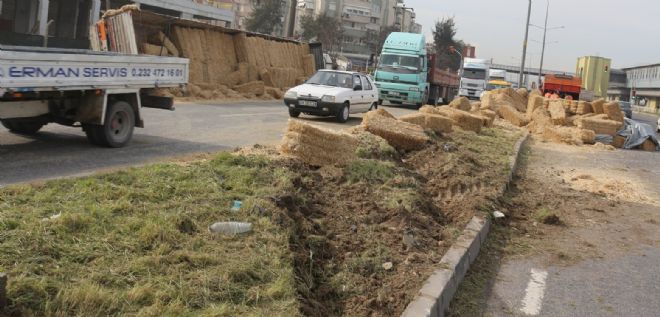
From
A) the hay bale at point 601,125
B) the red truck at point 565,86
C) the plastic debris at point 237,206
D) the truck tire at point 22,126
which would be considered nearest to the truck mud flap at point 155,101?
the truck tire at point 22,126

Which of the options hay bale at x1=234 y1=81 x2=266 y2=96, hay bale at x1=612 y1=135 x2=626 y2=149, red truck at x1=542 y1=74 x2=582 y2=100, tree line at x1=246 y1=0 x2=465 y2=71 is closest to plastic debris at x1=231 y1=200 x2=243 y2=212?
hay bale at x1=612 y1=135 x2=626 y2=149

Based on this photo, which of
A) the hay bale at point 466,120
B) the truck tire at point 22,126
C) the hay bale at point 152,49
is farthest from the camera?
the hay bale at point 152,49

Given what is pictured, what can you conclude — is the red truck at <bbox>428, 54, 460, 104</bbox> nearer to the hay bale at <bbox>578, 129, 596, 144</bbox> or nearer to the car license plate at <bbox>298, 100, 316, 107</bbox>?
the hay bale at <bbox>578, 129, 596, 144</bbox>

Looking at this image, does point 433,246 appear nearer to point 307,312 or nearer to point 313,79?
point 307,312

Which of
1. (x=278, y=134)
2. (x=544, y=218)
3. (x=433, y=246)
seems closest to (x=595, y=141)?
(x=278, y=134)

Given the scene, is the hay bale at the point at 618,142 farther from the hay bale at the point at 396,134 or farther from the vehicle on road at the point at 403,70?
the hay bale at the point at 396,134

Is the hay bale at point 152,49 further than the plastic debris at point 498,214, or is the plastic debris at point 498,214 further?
the hay bale at point 152,49

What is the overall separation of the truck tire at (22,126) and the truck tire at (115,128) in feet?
2.98

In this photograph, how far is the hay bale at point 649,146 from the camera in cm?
1965

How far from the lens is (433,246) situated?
605 cm

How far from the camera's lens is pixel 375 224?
20.6ft

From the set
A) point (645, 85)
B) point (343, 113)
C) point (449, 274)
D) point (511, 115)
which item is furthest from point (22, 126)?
point (645, 85)

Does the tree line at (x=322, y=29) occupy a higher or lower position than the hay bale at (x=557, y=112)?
higher

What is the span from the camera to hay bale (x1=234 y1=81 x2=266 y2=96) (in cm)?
2830
